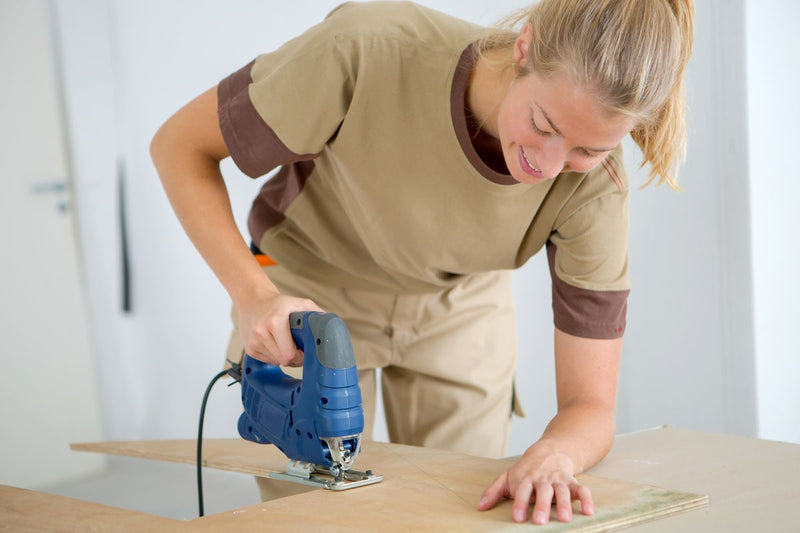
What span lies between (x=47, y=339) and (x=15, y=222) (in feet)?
1.61

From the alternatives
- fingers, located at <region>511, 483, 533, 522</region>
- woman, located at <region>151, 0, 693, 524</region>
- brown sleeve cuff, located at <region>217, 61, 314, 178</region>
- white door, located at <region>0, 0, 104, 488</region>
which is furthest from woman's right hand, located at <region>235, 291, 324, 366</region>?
white door, located at <region>0, 0, 104, 488</region>

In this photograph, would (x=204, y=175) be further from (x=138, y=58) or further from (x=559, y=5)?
(x=138, y=58)

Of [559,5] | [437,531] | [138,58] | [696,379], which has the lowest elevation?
[696,379]

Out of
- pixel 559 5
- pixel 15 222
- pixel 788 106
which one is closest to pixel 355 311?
pixel 559 5

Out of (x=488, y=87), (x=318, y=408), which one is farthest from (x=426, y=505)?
(x=488, y=87)

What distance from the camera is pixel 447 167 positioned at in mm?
1305

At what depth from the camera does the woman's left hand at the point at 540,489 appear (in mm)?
984

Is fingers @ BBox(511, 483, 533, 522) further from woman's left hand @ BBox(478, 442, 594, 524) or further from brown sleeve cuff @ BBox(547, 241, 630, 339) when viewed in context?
brown sleeve cuff @ BBox(547, 241, 630, 339)

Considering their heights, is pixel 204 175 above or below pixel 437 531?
above

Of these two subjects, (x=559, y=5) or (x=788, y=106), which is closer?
(x=559, y=5)

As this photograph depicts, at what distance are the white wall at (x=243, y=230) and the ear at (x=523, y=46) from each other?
1.41 m

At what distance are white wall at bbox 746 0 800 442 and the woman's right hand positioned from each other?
1674mm

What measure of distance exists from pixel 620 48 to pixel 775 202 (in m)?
1.60

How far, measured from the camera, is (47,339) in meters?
3.26
